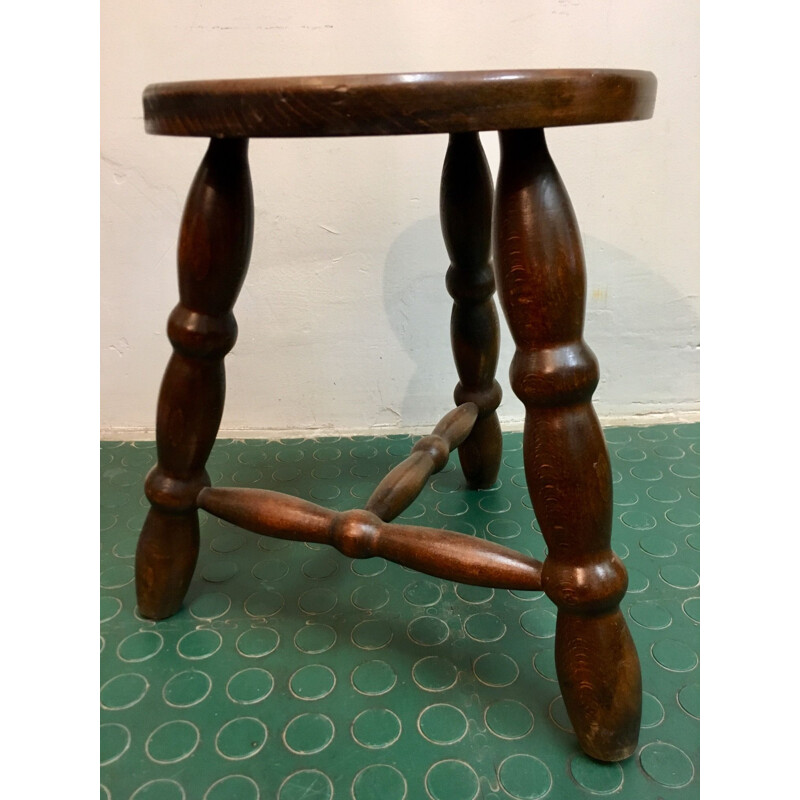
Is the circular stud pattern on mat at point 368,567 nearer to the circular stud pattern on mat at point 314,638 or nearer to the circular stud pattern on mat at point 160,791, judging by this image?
the circular stud pattern on mat at point 314,638

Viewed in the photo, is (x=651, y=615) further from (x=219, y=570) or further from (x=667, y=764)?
(x=219, y=570)

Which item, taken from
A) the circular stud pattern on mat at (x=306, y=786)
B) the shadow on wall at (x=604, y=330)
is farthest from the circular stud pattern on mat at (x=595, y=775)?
the shadow on wall at (x=604, y=330)

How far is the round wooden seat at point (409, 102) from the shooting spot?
0.46 m

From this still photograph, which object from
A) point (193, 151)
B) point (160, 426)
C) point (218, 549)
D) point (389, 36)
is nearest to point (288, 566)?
point (218, 549)

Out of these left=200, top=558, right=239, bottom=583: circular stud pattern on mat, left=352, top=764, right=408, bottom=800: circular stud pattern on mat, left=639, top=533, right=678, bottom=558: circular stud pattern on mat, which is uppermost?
left=639, top=533, right=678, bottom=558: circular stud pattern on mat

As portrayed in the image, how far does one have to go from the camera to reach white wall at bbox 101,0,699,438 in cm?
105

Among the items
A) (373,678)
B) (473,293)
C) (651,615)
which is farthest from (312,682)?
(473,293)

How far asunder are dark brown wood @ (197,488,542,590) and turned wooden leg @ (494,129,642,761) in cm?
4

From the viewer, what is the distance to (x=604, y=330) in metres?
1.24

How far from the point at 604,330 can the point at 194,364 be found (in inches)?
30.9

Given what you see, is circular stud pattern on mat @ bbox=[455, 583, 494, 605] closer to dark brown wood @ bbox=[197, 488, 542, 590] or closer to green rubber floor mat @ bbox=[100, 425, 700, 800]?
green rubber floor mat @ bbox=[100, 425, 700, 800]

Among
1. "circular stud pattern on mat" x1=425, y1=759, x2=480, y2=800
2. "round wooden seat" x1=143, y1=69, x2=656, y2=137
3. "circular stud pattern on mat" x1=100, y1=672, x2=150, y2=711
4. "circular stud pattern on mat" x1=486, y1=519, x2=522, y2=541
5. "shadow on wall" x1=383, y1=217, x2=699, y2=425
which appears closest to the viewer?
"round wooden seat" x1=143, y1=69, x2=656, y2=137

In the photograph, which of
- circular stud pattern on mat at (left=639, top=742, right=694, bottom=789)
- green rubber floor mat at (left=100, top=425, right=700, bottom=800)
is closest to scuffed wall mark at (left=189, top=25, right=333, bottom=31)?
green rubber floor mat at (left=100, top=425, right=700, bottom=800)

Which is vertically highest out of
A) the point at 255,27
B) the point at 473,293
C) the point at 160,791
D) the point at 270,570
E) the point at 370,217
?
the point at 255,27
